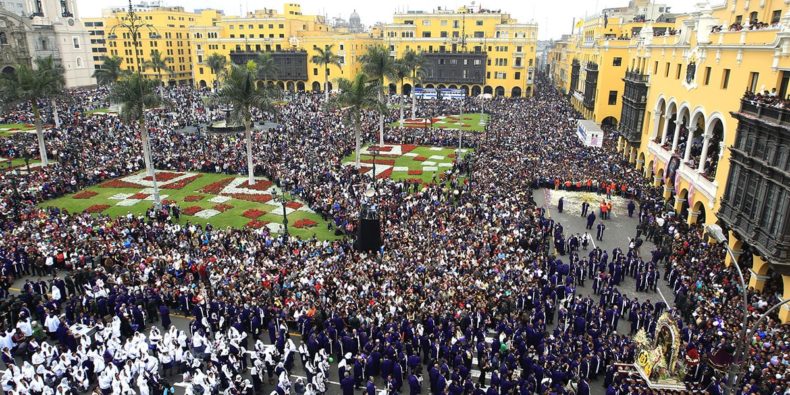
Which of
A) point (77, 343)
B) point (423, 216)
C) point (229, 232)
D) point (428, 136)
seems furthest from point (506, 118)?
point (77, 343)

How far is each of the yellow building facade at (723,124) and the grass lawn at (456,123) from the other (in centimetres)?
1952

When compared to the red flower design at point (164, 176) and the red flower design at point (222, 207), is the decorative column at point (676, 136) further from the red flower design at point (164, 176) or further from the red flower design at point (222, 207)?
the red flower design at point (164, 176)

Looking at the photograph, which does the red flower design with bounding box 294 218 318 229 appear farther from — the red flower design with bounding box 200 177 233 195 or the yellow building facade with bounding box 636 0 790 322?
the yellow building facade with bounding box 636 0 790 322

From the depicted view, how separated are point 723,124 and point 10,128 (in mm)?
68029

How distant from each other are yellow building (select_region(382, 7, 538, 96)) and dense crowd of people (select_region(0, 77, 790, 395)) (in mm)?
55210

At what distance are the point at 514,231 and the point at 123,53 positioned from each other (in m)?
109

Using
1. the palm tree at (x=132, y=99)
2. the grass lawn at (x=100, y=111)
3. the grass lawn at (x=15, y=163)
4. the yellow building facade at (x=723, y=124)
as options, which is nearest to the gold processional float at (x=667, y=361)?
the yellow building facade at (x=723, y=124)

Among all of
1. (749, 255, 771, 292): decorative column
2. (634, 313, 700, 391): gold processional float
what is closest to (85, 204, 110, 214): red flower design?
(634, 313, 700, 391): gold processional float

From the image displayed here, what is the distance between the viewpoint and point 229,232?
26.5 meters

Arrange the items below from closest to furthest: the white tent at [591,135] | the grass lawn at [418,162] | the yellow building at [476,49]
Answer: the grass lawn at [418,162], the white tent at [591,135], the yellow building at [476,49]

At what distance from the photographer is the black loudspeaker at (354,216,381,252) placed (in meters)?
24.8

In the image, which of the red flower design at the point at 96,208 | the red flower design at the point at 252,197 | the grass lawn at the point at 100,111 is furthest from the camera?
the grass lawn at the point at 100,111

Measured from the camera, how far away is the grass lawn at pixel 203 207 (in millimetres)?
30672

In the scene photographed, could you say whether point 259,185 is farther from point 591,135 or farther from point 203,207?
point 591,135
